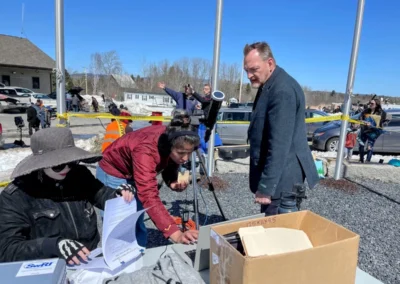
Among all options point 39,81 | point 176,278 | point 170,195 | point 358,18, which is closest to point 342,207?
point 170,195

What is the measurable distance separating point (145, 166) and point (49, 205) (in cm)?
58

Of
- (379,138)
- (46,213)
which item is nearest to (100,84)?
(379,138)

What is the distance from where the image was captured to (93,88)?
52.9 metres

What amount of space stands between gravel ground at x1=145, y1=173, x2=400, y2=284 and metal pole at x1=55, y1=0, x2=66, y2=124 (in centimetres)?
188

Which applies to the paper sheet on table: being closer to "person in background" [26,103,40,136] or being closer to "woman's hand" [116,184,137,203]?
"woman's hand" [116,184,137,203]

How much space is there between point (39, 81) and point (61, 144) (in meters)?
37.4

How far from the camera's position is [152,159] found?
2023 mm

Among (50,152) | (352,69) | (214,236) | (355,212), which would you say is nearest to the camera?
(214,236)

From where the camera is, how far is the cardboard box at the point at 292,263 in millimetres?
1046

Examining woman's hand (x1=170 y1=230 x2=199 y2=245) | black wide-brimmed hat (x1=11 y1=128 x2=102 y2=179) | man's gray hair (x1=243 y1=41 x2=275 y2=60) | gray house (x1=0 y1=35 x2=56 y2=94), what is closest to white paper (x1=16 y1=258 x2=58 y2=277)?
black wide-brimmed hat (x1=11 y1=128 x2=102 y2=179)

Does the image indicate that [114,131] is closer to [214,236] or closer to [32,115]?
[214,236]

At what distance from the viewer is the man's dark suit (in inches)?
87.3

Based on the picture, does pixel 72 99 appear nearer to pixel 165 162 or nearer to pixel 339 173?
pixel 339 173

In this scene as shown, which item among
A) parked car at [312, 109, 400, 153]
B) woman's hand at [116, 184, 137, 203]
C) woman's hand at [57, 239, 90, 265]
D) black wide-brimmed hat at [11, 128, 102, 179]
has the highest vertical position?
black wide-brimmed hat at [11, 128, 102, 179]
